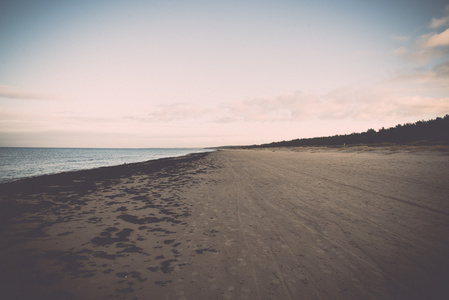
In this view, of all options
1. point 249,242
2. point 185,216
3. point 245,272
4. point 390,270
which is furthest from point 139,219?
point 390,270

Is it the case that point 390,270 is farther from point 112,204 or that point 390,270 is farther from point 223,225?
point 112,204

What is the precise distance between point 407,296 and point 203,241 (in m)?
3.74

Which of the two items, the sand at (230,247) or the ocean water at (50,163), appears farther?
the ocean water at (50,163)

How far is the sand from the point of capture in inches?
123

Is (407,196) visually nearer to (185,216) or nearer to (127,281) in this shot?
(185,216)

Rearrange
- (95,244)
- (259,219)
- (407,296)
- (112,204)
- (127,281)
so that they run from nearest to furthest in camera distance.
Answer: (407,296), (127,281), (95,244), (259,219), (112,204)

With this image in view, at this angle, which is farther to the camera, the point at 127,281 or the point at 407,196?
the point at 407,196

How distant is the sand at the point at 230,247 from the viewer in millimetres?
3121

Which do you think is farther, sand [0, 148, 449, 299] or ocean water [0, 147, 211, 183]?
ocean water [0, 147, 211, 183]

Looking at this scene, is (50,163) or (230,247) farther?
(50,163)

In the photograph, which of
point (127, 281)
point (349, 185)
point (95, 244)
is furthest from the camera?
point (349, 185)

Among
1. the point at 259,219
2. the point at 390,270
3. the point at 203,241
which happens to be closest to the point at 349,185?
the point at 259,219

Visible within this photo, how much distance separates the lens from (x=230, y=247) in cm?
441

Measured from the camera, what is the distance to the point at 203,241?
15.4 ft
